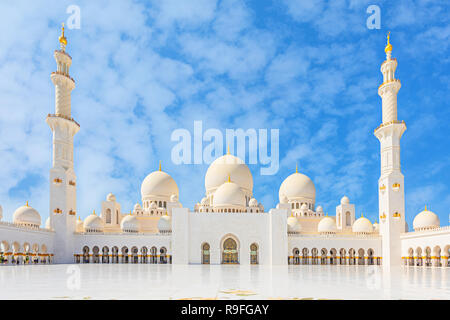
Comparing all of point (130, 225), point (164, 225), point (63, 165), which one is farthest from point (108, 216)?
point (63, 165)

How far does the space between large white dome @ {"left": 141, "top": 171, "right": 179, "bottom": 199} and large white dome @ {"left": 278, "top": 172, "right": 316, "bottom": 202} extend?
39.7 ft

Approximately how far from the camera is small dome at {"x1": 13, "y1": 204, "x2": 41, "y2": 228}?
30045mm

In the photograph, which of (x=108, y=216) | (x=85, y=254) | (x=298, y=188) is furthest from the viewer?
(x=298, y=188)

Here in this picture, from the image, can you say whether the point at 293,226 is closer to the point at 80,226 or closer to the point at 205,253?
the point at 205,253

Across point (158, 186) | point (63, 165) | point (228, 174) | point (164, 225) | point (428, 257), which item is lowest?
point (428, 257)

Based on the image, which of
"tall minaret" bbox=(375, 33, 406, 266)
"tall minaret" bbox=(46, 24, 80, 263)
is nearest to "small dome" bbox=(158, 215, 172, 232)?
"tall minaret" bbox=(46, 24, 80, 263)

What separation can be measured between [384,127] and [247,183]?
13905mm

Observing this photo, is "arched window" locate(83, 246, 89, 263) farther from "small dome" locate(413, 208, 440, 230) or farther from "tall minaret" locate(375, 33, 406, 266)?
"small dome" locate(413, 208, 440, 230)

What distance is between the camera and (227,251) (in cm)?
3269

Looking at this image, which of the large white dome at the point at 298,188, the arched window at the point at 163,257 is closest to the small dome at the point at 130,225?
the arched window at the point at 163,257

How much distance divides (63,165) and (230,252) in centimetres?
1569

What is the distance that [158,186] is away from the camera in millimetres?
42062

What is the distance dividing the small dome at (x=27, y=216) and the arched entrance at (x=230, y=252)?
1502cm
